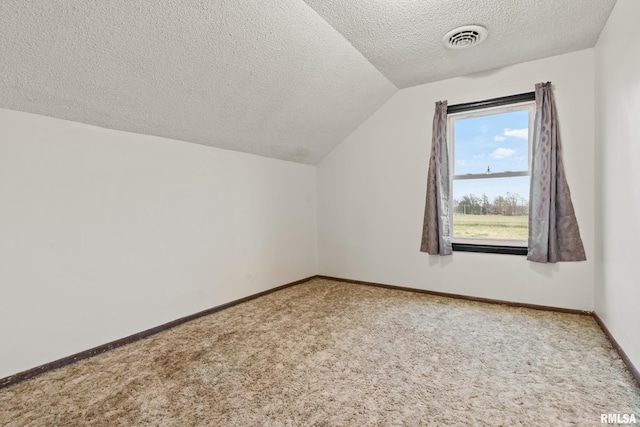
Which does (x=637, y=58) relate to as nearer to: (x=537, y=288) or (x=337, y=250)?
(x=537, y=288)

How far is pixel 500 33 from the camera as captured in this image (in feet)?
8.05

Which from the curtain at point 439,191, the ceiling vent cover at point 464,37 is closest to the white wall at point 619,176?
the ceiling vent cover at point 464,37

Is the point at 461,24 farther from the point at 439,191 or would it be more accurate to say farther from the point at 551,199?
the point at 551,199

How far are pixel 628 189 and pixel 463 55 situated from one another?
1.72 m

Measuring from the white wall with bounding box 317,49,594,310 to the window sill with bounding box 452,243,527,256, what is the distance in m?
0.06

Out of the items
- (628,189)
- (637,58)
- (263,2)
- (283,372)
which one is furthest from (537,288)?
(263,2)

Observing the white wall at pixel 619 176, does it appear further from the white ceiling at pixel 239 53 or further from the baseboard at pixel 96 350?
the baseboard at pixel 96 350

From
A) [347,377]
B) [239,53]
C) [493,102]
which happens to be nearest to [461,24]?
[493,102]

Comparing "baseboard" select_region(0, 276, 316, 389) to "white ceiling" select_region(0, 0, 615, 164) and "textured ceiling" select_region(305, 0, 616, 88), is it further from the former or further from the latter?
"textured ceiling" select_region(305, 0, 616, 88)

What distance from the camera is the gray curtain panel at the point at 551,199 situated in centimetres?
275

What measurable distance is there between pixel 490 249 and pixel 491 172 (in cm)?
81

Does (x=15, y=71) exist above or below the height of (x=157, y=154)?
above

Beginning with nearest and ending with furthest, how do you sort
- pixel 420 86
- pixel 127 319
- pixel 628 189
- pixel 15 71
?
pixel 15 71
pixel 628 189
pixel 127 319
pixel 420 86

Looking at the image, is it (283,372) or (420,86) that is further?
(420,86)
